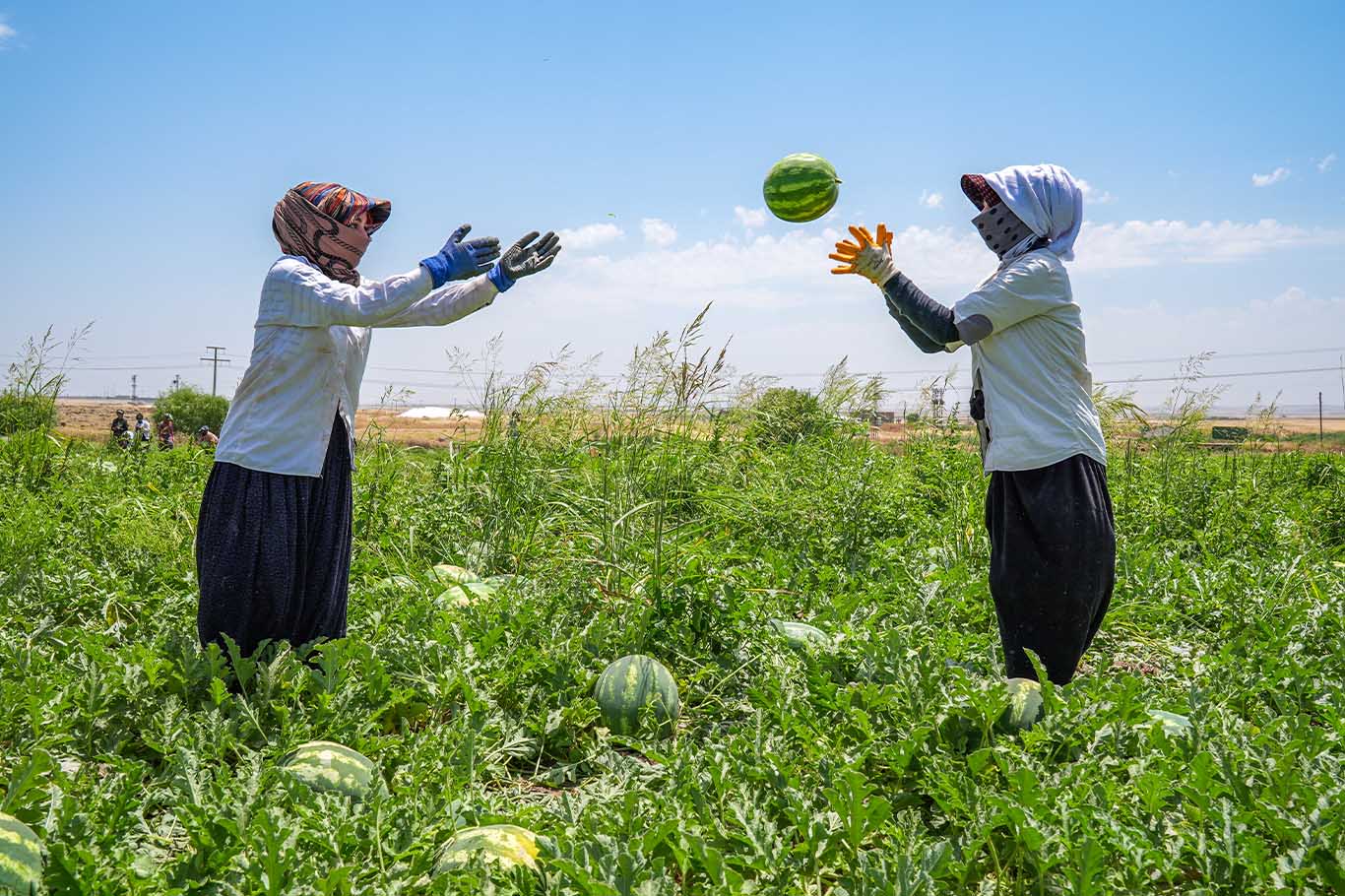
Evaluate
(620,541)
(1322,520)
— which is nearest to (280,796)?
(620,541)

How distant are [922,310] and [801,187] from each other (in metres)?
0.87

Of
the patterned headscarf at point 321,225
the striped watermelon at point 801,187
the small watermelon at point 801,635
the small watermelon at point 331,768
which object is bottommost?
the small watermelon at point 331,768

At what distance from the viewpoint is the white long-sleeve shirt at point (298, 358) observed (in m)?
3.01

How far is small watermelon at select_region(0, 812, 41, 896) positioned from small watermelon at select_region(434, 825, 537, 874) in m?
0.80

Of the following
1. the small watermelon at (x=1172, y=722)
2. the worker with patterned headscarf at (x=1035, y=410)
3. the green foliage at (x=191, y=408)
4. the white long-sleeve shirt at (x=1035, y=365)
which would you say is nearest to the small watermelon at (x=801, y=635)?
the worker with patterned headscarf at (x=1035, y=410)

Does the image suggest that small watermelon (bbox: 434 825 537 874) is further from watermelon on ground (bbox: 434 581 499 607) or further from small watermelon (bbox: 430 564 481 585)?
small watermelon (bbox: 430 564 481 585)

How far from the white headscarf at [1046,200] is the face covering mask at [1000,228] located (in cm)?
5

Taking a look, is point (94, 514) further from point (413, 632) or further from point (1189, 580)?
point (1189, 580)

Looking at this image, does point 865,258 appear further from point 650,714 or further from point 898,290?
point 650,714

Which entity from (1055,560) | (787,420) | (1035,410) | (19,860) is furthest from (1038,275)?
(787,420)

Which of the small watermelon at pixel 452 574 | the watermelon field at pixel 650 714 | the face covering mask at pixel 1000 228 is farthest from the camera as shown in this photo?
the small watermelon at pixel 452 574

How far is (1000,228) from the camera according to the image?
318cm

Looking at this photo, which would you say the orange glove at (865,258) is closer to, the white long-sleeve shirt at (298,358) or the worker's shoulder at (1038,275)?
the worker's shoulder at (1038,275)

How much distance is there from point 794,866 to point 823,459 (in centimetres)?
472
